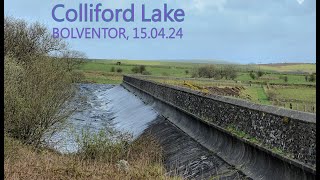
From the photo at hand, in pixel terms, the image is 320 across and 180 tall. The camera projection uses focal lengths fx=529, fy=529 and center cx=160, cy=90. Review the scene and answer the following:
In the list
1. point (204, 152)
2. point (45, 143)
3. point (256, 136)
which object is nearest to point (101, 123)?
point (45, 143)

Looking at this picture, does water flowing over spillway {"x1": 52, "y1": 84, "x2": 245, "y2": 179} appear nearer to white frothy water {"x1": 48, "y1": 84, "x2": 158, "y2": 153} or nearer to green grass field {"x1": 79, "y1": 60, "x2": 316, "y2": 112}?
white frothy water {"x1": 48, "y1": 84, "x2": 158, "y2": 153}

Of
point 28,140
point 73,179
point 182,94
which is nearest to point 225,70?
point 182,94

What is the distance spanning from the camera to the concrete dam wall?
10180 millimetres

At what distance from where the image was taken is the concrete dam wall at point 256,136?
1018 cm

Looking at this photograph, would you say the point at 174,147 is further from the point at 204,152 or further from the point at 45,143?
the point at 45,143

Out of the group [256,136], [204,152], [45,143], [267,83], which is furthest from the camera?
[267,83]

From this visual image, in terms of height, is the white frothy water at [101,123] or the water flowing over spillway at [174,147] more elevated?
the water flowing over spillway at [174,147]

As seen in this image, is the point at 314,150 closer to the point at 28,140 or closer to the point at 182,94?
the point at 28,140

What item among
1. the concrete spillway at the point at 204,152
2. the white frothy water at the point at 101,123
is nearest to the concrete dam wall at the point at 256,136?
the concrete spillway at the point at 204,152

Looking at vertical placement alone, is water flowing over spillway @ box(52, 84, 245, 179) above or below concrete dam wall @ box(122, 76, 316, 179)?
below

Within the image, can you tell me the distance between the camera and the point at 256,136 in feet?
43.5

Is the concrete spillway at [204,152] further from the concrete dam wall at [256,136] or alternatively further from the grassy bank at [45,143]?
the grassy bank at [45,143]

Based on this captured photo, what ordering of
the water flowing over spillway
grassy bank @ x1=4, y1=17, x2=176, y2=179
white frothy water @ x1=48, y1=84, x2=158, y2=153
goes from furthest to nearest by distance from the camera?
white frothy water @ x1=48, y1=84, x2=158, y2=153 → the water flowing over spillway → grassy bank @ x1=4, y1=17, x2=176, y2=179

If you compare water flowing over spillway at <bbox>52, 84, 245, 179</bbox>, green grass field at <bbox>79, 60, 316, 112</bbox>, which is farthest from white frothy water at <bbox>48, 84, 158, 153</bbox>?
green grass field at <bbox>79, 60, 316, 112</bbox>
